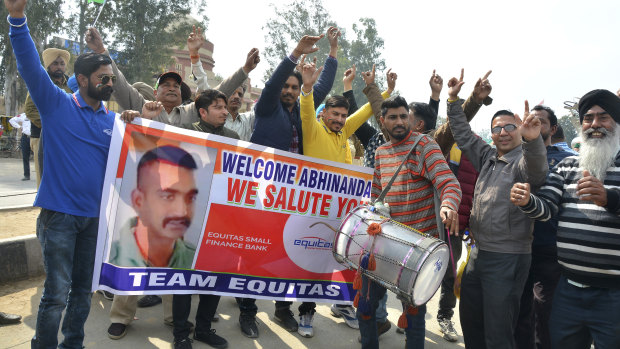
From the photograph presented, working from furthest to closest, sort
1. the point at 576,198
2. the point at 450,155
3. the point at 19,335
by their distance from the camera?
the point at 450,155 < the point at 19,335 < the point at 576,198

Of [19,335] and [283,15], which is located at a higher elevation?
[283,15]

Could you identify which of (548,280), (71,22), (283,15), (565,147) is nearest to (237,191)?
(548,280)

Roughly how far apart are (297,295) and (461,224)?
172 cm

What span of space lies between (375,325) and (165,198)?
199 centimetres

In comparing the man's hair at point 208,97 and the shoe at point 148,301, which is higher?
the man's hair at point 208,97

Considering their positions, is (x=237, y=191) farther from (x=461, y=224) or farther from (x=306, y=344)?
(x=461, y=224)

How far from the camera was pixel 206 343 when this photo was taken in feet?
11.5

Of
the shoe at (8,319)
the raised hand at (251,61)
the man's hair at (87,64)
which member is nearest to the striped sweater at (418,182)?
the raised hand at (251,61)

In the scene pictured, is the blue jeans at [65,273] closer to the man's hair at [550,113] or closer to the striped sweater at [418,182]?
the striped sweater at [418,182]

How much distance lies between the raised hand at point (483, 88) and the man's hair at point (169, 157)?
2.68m

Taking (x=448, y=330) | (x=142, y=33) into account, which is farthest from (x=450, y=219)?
(x=142, y=33)

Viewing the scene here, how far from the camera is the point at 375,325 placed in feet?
10.5

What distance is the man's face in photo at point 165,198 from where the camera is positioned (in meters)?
3.21

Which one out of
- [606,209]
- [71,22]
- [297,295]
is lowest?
[297,295]
